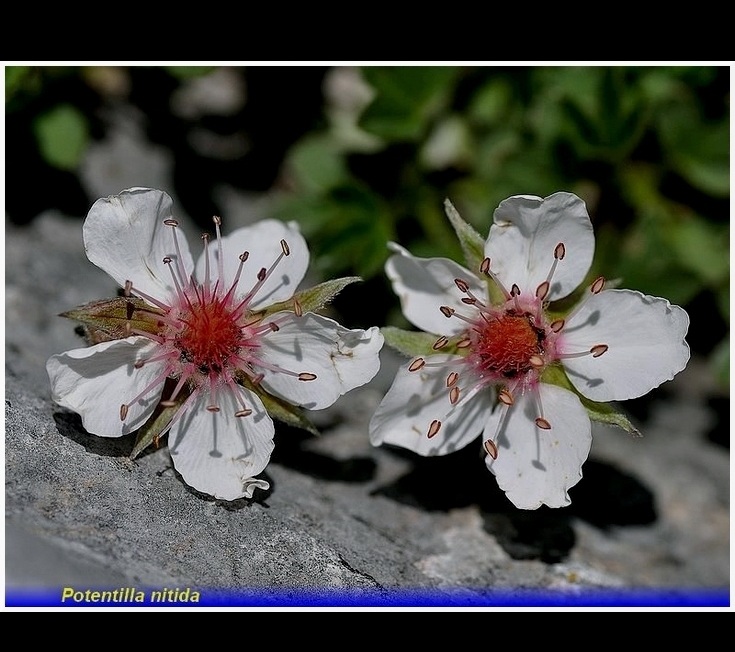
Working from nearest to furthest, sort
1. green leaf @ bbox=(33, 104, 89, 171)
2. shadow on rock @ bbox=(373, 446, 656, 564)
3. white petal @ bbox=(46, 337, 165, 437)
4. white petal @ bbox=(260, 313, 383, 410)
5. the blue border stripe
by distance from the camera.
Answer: the blue border stripe, white petal @ bbox=(46, 337, 165, 437), white petal @ bbox=(260, 313, 383, 410), shadow on rock @ bbox=(373, 446, 656, 564), green leaf @ bbox=(33, 104, 89, 171)

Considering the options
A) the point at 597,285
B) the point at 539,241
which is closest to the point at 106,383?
the point at 539,241

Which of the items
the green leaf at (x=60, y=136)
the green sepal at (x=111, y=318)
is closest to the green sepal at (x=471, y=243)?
the green sepal at (x=111, y=318)

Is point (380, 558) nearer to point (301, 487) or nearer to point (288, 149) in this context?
point (301, 487)

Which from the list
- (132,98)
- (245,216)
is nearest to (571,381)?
(245,216)

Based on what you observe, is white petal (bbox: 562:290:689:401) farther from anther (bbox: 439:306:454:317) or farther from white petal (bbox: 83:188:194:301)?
white petal (bbox: 83:188:194:301)

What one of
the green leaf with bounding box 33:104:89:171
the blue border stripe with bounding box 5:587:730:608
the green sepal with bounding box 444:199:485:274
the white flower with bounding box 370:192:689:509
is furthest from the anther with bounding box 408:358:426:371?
the green leaf with bounding box 33:104:89:171

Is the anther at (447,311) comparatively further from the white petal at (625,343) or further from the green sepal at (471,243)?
the white petal at (625,343)
